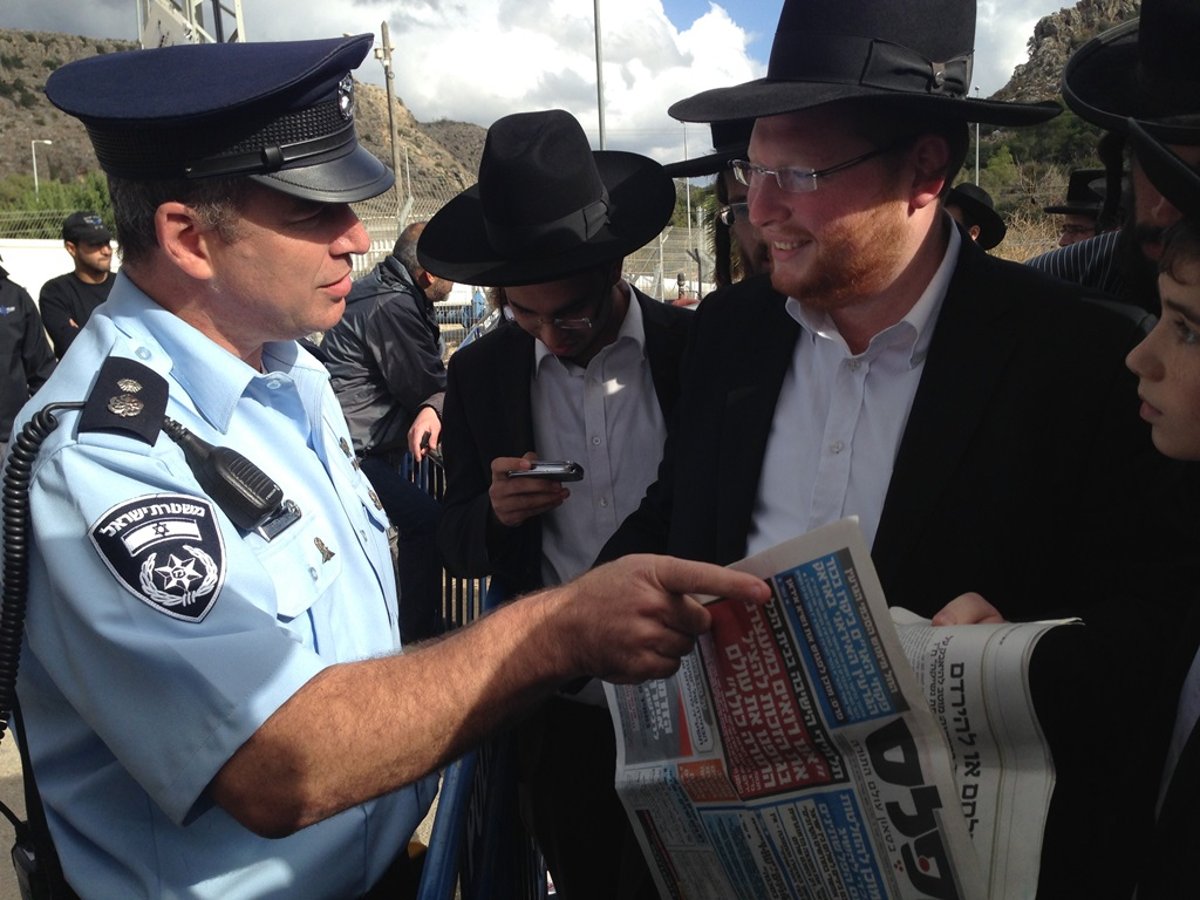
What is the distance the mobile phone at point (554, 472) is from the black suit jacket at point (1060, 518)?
54 centimetres

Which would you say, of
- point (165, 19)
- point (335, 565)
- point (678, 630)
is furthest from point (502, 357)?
point (165, 19)

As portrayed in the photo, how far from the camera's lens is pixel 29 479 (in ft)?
4.54

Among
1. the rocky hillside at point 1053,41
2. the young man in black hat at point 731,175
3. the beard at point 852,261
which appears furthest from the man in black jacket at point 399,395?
the rocky hillside at point 1053,41

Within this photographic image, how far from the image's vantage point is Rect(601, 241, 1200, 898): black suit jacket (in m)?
1.49

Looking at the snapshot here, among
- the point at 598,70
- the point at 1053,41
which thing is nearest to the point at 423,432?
the point at 598,70

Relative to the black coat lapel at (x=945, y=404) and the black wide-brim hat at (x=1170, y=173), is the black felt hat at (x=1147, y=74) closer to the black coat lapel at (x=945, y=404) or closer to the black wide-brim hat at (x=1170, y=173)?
the black wide-brim hat at (x=1170, y=173)

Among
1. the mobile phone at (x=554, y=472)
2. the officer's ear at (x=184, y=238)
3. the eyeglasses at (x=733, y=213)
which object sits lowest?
the mobile phone at (x=554, y=472)

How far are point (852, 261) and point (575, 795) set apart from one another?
4.94ft

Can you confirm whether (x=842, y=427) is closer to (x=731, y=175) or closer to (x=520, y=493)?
(x=520, y=493)

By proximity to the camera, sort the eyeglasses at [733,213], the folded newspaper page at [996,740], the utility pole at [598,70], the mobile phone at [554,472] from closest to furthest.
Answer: the folded newspaper page at [996,740], the mobile phone at [554,472], the eyeglasses at [733,213], the utility pole at [598,70]

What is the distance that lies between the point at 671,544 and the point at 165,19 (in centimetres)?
473

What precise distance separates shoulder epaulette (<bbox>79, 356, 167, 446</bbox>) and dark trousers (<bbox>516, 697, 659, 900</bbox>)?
125cm

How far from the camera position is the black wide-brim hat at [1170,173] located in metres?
1.24

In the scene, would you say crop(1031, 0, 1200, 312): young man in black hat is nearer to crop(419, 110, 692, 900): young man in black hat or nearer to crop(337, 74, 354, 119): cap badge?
crop(419, 110, 692, 900): young man in black hat
